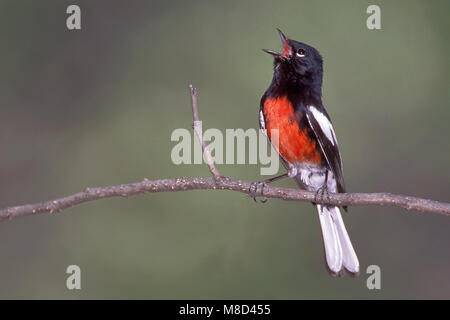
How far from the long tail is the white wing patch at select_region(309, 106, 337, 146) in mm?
570

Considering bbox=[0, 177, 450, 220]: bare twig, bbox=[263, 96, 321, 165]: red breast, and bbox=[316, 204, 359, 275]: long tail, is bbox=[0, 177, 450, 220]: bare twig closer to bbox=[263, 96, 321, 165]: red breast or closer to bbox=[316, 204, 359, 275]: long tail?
bbox=[263, 96, 321, 165]: red breast

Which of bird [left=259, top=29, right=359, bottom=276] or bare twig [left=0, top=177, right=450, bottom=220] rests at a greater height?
bird [left=259, top=29, right=359, bottom=276]

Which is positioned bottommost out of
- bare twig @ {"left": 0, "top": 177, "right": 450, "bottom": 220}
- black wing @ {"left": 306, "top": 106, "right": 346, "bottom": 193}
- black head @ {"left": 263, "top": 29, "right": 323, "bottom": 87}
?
bare twig @ {"left": 0, "top": 177, "right": 450, "bottom": 220}

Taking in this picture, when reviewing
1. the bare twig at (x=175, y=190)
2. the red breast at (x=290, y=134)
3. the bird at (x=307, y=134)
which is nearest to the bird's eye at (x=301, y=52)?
the bird at (x=307, y=134)

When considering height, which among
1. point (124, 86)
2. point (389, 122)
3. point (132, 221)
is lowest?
point (132, 221)

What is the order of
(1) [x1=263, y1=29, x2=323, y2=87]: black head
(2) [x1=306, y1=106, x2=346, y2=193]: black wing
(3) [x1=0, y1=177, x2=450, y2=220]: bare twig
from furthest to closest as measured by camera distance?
1. (1) [x1=263, y1=29, x2=323, y2=87]: black head
2. (2) [x1=306, y1=106, x2=346, y2=193]: black wing
3. (3) [x1=0, y1=177, x2=450, y2=220]: bare twig

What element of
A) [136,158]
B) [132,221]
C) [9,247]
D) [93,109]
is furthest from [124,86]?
[9,247]

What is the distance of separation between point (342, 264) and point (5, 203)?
3.57m

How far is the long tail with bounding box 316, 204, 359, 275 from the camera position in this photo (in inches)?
162

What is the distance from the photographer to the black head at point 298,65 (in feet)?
14.5

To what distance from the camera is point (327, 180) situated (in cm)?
423

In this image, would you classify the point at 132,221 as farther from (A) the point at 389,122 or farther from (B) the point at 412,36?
(B) the point at 412,36

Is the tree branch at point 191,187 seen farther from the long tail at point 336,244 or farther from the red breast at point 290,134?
the long tail at point 336,244

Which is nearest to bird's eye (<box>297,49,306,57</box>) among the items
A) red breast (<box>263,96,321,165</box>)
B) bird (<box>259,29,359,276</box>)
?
bird (<box>259,29,359,276</box>)
